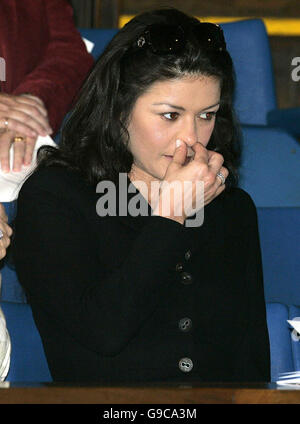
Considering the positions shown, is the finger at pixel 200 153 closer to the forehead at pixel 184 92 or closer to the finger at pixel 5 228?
the forehead at pixel 184 92

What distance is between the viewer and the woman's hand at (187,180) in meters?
1.36

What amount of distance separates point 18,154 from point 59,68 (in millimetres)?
384

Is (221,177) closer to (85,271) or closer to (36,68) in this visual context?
(85,271)

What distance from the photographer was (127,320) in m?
1.31

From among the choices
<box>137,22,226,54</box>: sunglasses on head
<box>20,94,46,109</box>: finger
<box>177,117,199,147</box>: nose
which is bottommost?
<box>177,117,199,147</box>: nose

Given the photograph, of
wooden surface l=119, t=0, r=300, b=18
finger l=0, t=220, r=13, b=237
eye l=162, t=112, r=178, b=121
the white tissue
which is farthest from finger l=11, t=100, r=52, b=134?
wooden surface l=119, t=0, r=300, b=18

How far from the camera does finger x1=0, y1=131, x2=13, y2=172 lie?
1807 millimetres

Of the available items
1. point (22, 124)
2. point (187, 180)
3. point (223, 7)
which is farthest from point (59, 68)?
point (223, 7)

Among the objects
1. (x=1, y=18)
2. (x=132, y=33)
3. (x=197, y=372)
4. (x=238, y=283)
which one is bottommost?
(x=197, y=372)

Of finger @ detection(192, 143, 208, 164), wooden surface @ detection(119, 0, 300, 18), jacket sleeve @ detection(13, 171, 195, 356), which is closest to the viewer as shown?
jacket sleeve @ detection(13, 171, 195, 356)

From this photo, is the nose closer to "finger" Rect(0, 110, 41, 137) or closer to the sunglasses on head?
the sunglasses on head
